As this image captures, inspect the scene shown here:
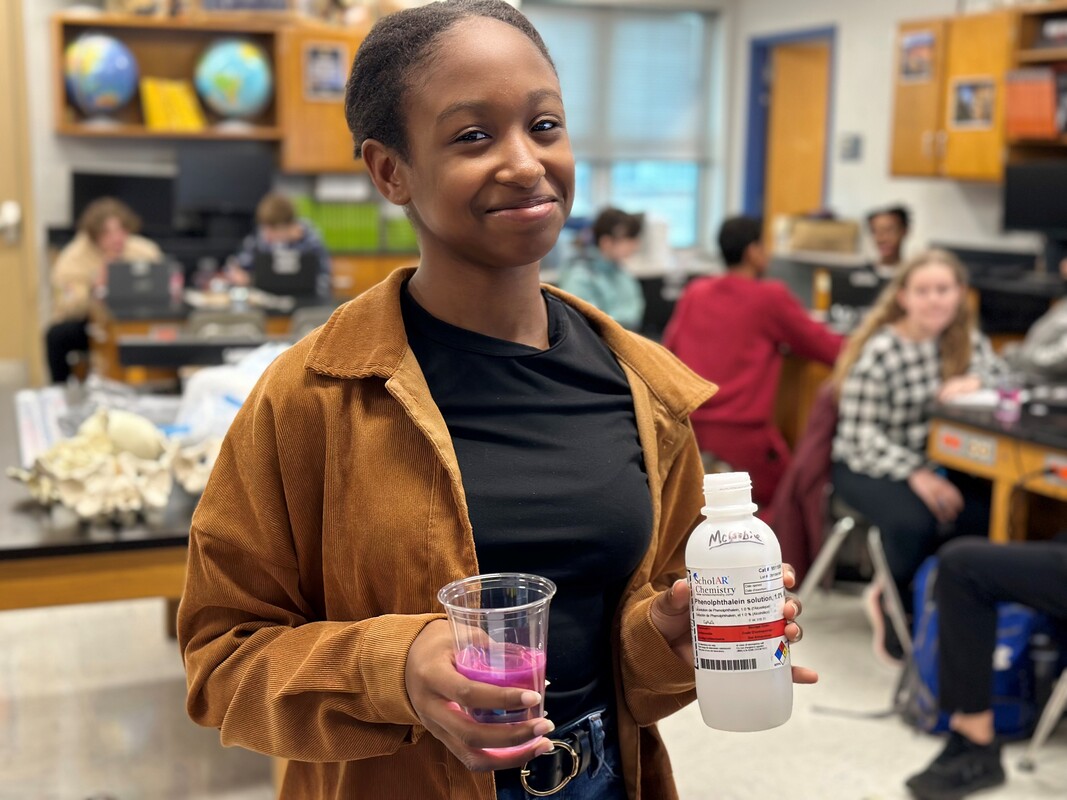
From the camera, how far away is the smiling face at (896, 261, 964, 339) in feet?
12.7

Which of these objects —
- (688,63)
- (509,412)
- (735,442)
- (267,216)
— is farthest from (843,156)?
(509,412)

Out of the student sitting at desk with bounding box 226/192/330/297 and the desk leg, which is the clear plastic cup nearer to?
the desk leg

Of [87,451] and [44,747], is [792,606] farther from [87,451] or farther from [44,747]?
[44,747]

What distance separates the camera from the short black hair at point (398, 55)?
110cm

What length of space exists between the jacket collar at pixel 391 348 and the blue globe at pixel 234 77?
700 centimetres

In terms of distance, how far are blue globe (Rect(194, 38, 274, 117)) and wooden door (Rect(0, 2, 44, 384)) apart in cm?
111

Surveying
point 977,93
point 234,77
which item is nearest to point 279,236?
point 234,77

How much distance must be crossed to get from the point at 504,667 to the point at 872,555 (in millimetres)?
3182

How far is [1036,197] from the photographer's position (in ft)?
21.6

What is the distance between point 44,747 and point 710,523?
2.76 meters

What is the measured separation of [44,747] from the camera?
10.9 feet

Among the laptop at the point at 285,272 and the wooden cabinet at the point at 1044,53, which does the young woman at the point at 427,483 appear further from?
the wooden cabinet at the point at 1044,53

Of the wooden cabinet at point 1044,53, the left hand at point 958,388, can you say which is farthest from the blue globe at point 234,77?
the left hand at point 958,388

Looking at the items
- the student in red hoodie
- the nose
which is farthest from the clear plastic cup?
the student in red hoodie
